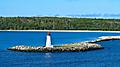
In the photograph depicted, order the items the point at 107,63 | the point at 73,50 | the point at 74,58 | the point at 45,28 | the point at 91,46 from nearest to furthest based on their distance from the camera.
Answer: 1. the point at 107,63
2. the point at 74,58
3. the point at 73,50
4. the point at 91,46
5. the point at 45,28

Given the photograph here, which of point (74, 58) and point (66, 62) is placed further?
point (74, 58)

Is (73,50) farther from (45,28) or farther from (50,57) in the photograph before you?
(45,28)

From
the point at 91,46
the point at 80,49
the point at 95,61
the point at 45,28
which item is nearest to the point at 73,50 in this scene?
the point at 80,49

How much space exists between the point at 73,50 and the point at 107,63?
1369 centimetres

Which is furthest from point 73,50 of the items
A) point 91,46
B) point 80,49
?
point 91,46

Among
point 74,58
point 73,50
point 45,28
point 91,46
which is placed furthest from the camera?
point 45,28

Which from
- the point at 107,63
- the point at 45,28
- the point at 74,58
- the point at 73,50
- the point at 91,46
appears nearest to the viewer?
the point at 107,63

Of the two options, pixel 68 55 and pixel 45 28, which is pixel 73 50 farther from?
pixel 45 28

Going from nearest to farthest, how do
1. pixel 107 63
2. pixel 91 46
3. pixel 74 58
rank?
pixel 107 63, pixel 74 58, pixel 91 46

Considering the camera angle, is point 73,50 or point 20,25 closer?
point 73,50

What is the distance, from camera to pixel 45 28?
189 metres

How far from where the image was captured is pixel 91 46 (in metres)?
63.7

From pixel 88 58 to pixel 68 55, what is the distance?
356 centimetres

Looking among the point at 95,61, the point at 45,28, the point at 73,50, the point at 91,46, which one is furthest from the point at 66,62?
the point at 45,28
